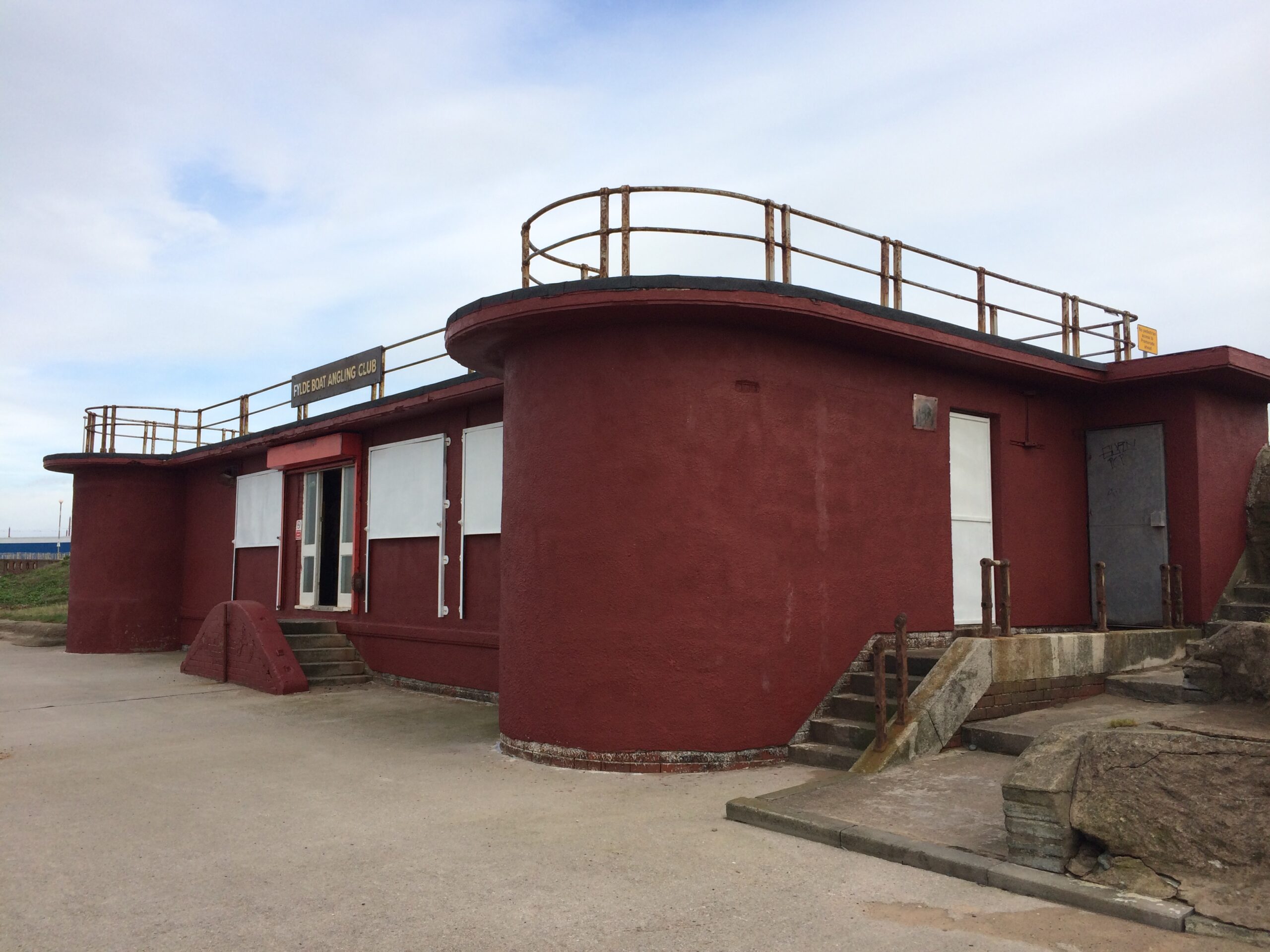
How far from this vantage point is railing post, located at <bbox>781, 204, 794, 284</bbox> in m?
8.88

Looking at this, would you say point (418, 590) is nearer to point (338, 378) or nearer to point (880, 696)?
point (338, 378)

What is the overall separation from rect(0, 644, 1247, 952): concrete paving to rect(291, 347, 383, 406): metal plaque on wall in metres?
7.28

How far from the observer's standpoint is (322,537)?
52.6 feet

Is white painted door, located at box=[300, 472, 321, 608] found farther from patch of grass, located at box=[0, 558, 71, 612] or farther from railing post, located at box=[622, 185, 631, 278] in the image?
patch of grass, located at box=[0, 558, 71, 612]

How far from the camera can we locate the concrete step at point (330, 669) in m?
13.9

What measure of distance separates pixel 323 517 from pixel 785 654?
32.2 feet

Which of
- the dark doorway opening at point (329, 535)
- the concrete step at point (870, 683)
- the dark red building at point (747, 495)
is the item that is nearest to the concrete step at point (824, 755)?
the dark red building at point (747, 495)

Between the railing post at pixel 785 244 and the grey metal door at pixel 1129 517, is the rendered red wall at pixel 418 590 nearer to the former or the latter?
the railing post at pixel 785 244

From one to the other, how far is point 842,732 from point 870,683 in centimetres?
73

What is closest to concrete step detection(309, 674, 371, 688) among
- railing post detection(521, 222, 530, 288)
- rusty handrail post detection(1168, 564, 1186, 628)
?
railing post detection(521, 222, 530, 288)

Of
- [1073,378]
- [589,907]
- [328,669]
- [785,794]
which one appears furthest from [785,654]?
[328,669]

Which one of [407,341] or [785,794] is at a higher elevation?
[407,341]

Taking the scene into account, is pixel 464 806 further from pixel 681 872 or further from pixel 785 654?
pixel 785 654

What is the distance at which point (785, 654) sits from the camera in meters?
8.61
